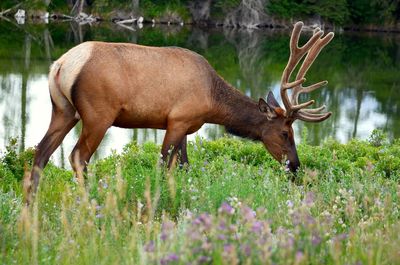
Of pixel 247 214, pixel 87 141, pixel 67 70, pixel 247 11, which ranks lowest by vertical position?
pixel 87 141

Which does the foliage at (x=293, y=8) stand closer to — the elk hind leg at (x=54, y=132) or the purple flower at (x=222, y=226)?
the elk hind leg at (x=54, y=132)

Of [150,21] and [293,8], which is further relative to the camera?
Answer: [293,8]

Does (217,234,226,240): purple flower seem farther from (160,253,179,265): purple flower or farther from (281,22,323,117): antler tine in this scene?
(281,22,323,117): antler tine

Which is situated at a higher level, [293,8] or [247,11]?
[293,8]

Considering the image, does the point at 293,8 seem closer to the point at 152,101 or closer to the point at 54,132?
the point at 152,101

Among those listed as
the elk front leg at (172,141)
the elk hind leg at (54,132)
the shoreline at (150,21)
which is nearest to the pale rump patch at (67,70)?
the elk hind leg at (54,132)

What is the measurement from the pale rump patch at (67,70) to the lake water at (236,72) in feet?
18.0

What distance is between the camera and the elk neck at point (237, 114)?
9312mm

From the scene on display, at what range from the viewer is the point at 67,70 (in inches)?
317

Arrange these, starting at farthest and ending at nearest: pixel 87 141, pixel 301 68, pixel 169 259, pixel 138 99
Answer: pixel 301 68
pixel 138 99
pixel 87 141
pixel 169 259

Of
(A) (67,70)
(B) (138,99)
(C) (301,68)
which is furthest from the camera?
(C) (301,68)

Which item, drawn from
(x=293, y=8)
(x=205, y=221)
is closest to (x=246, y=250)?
(x=205, y=221)

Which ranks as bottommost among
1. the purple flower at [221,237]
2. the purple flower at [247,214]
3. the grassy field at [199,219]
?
the grassy field at [199,219]

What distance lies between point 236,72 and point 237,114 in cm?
2087
